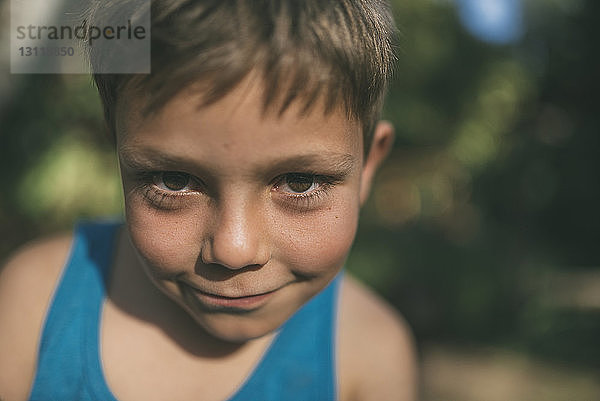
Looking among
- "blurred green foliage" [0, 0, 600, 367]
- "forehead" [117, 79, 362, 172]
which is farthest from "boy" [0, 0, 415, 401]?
"blurred green foliage" [0, 0, 600, 367]

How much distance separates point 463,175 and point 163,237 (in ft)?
19.4

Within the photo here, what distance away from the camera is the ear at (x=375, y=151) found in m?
1.50

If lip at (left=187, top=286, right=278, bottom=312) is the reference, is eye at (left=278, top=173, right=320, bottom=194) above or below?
above

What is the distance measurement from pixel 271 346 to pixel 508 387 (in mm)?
2606

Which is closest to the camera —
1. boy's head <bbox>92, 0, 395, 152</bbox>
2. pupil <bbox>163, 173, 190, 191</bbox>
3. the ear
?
boy's head <bbox>92, 0, 395, 152</bbox>

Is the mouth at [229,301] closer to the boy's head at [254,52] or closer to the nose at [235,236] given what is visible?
the nose at [235,236]

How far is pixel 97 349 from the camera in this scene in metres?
1.54

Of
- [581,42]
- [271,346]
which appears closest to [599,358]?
[271,346]

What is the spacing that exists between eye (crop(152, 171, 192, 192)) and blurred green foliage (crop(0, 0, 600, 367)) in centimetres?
290

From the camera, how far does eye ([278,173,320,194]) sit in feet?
3.82

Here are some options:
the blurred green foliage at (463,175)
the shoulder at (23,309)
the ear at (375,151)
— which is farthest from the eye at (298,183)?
the blurred green foliage at (463,175)

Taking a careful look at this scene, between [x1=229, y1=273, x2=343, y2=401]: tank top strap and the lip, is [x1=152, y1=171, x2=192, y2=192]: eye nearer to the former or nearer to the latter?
the lip

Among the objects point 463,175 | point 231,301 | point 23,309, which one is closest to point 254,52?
point 231,301

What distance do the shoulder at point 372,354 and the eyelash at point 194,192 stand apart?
629mm
